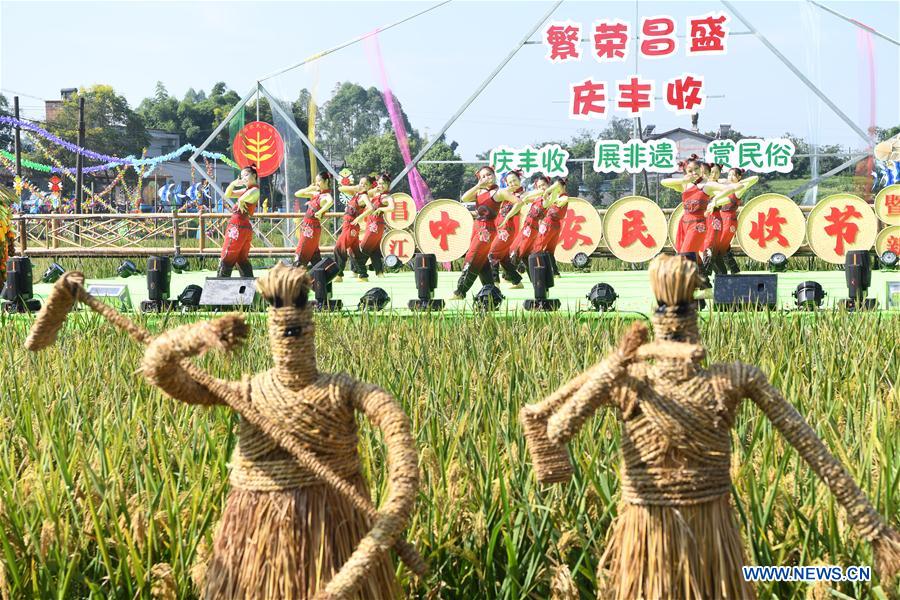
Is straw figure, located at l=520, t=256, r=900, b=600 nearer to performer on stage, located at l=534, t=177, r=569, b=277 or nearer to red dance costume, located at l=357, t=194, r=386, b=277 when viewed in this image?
performer on stage, located at l=534, t=177, r=569, b=277

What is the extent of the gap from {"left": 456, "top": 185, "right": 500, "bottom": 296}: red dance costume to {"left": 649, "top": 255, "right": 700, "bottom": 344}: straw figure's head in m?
6.01

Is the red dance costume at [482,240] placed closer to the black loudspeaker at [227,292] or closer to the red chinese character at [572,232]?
the black loudspeaker at [227,292]

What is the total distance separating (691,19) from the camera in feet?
32.6

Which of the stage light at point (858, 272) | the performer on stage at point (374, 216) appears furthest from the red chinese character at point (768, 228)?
the performer on stage at point (374, 216)

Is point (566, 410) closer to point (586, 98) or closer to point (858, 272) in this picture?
point (858, 272)

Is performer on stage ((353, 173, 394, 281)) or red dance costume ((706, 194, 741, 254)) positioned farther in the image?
performer on stage ((353, 173, 394, 281))

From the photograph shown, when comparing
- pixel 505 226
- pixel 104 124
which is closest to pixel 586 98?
pixel 505 226

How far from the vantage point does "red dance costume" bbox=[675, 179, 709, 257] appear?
308 inches

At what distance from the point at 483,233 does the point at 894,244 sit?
4.63m

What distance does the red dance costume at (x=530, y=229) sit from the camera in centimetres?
788

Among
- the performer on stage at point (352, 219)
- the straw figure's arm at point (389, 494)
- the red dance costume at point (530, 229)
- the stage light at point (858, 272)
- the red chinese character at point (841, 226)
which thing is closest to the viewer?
the straw figure's arm at point (389, 494)

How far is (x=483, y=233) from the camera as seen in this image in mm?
7344

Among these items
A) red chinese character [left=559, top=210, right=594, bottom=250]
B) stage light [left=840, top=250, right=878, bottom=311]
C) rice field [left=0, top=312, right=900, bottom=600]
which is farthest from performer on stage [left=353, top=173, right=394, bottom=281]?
rice field [left=0, top=312, right=900, bottom=600]

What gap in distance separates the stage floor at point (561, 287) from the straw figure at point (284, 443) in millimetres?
4945
